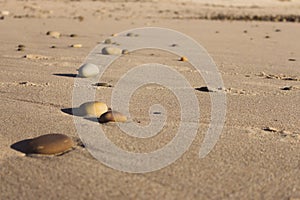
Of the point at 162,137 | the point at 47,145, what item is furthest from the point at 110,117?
the point at 47,145

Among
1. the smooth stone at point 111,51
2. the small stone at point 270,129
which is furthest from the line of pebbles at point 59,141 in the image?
the smooth stone at point 111,51

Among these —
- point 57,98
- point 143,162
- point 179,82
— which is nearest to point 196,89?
point 179,82

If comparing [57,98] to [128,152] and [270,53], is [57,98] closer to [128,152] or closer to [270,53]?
[128,152]

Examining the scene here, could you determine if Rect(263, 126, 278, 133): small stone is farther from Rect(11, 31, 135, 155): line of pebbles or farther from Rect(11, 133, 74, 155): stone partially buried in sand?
Rect(11, 133, 74, 155): stone partially buried in sand

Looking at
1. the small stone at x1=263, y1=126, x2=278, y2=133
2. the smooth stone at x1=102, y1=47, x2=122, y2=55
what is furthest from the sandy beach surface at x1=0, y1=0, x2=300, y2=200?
the smooth stone at x1=102, y1=47, x2=122, y2=55

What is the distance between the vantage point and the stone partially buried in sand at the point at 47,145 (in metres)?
1.35

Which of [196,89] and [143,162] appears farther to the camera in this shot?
[196,89]

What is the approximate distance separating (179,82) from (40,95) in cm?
79

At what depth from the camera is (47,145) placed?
53.4 inches

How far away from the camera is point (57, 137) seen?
1408 millimetres

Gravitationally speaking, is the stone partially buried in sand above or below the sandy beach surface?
above

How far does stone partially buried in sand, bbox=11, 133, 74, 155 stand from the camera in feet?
4.42

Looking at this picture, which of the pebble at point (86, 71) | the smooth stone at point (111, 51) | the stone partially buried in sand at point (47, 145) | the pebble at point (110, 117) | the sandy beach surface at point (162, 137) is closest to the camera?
the sandy beach surface at point (162, 137)

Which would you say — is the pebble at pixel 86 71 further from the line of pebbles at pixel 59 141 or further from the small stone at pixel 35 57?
the small stone at pixel 35 57
